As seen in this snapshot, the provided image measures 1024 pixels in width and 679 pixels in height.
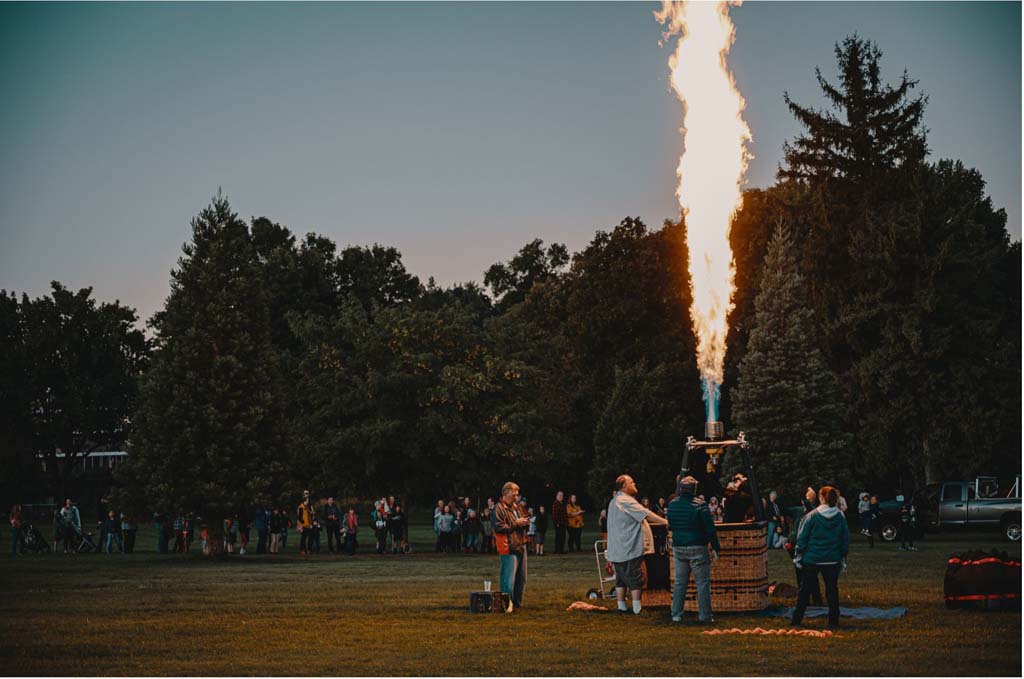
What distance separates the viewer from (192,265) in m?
37.6

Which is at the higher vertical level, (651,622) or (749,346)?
(749,346)

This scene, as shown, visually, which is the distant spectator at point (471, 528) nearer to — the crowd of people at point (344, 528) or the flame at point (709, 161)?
the crowd of people at point (344, 528)

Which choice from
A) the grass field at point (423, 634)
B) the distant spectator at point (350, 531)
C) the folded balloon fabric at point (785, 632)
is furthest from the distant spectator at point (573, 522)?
the folded balloon fabric at point (785, 632)

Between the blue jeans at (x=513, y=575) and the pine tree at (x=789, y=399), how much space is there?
35078 millimetres

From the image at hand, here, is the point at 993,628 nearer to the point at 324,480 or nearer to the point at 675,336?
the point at 324,480

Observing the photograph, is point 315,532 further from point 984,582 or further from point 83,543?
point 984,582

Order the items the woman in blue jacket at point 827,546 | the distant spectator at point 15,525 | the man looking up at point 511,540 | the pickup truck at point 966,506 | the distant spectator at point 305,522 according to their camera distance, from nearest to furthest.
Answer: the woman in blue jacket at point 827,546 → the man looking up at point 511,540 → the distant spectator at point 305,522 → the distant spectator at point 15,525 → the pickup truck at point 966,506

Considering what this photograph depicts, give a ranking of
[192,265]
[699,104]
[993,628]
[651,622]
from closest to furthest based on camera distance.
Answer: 1. [993,628]
2. [651,622]
3. [699,104]
4. [192,265]

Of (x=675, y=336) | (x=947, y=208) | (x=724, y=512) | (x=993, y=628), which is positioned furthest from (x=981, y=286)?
(x=993, y=628)

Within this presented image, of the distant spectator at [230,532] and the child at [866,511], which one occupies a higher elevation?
the child at [866,511]

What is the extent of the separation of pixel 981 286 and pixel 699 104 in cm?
3465

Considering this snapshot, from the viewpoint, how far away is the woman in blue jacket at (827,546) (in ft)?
54.1

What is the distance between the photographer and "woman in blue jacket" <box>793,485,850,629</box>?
16.5m

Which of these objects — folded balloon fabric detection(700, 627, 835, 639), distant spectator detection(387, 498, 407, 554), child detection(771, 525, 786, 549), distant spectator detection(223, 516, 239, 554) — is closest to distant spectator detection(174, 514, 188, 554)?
distant spectator detection(223, 516, 239, 554)
